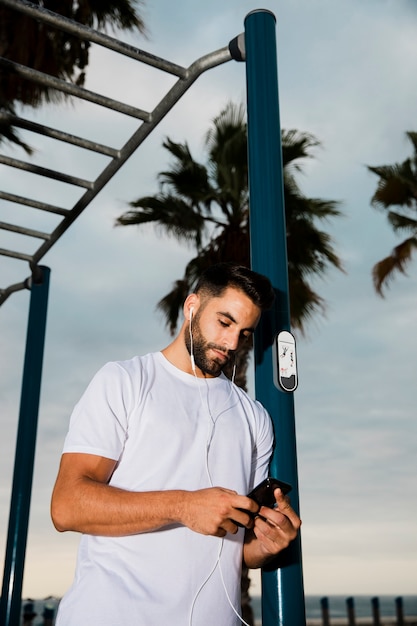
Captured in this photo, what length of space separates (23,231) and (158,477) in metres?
3.65

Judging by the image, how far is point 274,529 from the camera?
2195 mm

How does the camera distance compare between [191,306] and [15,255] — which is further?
[15,255]

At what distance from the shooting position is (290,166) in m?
11.7

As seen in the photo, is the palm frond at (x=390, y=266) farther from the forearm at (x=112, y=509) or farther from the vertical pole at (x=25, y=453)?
the forearm at (x=112, y=509)

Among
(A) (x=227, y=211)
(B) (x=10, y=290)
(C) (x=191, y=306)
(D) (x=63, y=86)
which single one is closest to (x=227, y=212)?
(A) (x=227, y=211)

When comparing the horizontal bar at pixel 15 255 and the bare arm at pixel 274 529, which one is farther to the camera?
the horizontal bar at pixel 15 255

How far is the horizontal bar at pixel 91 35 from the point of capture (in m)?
3.31

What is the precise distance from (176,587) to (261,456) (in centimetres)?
60

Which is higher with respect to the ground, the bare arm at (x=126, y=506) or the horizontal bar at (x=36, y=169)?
the horizontal bar at (x=36, y=169)

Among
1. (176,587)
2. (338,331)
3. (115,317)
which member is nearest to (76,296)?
(115,317)

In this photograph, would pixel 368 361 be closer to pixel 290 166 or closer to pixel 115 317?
pixel 115 317

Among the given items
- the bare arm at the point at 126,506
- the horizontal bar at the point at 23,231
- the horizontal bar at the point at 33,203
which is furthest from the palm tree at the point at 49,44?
the bare arm at the point at 126,506

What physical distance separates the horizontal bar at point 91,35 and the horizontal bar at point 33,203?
5.35 ft

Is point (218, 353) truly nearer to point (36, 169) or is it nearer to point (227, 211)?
point (36, 169)
